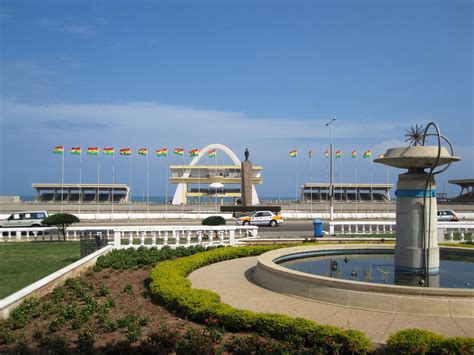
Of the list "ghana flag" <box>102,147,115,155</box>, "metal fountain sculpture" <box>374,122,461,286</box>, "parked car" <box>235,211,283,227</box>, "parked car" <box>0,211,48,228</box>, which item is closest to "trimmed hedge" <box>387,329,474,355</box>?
"metal fountain sculpture" <box>374,122,461,286</box>

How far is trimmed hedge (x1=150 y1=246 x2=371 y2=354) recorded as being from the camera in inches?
274

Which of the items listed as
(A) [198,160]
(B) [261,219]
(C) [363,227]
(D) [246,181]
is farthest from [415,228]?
(A) [198,160]

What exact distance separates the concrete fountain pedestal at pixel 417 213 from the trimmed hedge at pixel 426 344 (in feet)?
17.7

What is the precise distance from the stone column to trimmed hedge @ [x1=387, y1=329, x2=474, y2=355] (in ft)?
17.7

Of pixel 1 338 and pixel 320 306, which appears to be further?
pixel 320 306

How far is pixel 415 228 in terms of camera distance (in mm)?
11859

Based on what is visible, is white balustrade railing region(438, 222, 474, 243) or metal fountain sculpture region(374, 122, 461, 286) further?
white balustrade railing region(438, 222, 474, 243)

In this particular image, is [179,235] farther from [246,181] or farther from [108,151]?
[108,151]

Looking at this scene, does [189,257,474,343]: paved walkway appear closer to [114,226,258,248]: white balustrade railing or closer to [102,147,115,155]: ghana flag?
[114,226,258,248]: white balustrade railing

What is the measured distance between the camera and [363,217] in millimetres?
46219

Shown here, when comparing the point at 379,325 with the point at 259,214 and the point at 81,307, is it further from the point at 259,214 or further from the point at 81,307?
the point at 259,214

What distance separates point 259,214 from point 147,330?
28617mm

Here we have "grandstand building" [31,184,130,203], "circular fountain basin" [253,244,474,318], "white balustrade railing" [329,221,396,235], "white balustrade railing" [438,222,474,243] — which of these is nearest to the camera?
"circular fountain basin" [253,244,474,318]

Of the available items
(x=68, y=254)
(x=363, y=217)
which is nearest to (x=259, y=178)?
(x=363, y=217)
